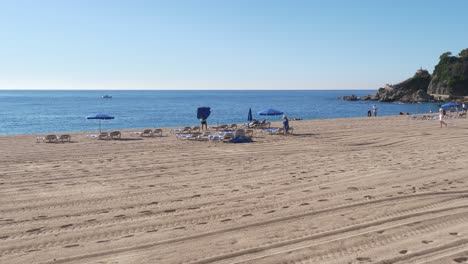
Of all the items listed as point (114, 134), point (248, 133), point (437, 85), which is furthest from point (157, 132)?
point (437, 85)

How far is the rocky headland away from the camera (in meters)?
92.3

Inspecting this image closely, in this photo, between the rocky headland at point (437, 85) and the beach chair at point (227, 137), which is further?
the rocky headland at point (437, 85)

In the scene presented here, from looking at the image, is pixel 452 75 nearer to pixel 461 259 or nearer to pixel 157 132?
pixel 157 132

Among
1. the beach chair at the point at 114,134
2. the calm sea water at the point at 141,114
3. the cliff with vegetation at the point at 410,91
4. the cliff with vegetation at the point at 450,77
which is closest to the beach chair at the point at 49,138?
the beach chair at the point at 114,134

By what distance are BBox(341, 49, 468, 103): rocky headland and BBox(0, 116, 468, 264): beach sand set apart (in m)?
83.4

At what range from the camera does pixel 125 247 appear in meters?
6.16

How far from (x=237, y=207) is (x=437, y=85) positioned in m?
100

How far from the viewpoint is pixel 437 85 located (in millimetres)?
97750

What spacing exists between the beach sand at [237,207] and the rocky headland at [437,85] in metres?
83.4

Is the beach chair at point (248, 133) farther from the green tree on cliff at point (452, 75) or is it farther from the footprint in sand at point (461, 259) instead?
the green tree on cliff at point (452, 75)

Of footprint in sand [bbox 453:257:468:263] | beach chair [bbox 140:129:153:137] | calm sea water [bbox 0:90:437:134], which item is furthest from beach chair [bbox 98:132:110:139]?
calm sea water [bbox 0:90:437:134]

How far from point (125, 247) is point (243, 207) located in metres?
2.64

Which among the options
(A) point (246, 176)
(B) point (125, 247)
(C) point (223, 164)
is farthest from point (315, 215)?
(C) point (223, 164)

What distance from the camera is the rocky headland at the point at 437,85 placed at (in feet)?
303
